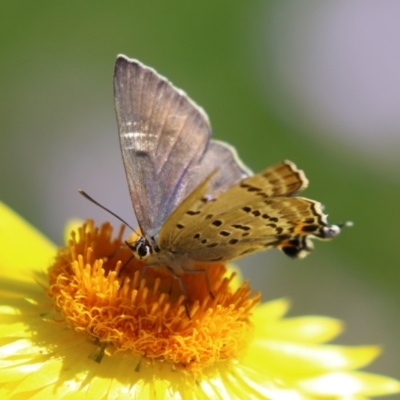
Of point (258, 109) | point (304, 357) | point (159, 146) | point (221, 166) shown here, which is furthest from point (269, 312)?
point (258, 109)

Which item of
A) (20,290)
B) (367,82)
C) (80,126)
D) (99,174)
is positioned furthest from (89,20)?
(20,290)

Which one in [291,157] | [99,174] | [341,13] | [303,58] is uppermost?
[341,13]

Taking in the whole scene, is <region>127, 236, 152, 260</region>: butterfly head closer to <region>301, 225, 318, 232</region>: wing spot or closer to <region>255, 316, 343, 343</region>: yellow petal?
<region>301, 225, 318, 232</region>: wing spot

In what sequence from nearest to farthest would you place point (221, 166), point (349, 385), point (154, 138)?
1. point (154, 138)
2. point (349, 385)
3. point (221, 166)

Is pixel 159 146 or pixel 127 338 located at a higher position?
pixel 159 146

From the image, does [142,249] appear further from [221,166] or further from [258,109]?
[258,109]

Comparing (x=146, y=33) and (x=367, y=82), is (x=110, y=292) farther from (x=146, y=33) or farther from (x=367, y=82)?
(x=367, y=82)
